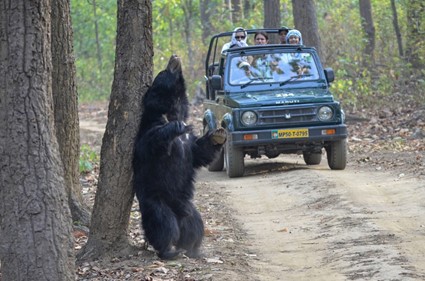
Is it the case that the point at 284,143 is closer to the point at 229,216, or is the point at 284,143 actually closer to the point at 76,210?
the point at 229,216

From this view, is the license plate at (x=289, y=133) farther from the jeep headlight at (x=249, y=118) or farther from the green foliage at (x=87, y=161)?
the green foliage at (x=87, y=161)

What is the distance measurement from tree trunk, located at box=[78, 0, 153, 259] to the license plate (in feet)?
19.3

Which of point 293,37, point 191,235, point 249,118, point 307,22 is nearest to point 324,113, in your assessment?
point 249,118

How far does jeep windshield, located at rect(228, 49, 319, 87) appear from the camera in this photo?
14656mm

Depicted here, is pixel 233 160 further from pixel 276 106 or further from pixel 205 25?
pixel 205 25

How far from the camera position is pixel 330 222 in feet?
31.5

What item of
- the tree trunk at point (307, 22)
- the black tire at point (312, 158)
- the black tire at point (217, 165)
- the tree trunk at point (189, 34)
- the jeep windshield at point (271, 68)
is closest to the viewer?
the jeep windshield at point (271, 68)

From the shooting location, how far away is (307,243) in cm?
873

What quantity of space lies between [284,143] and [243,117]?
2.46 ft

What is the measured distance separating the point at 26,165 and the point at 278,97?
27.7ft

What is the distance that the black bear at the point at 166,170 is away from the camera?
770 centimetres

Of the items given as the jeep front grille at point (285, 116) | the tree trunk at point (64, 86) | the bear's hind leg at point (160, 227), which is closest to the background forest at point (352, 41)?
the jeep front grille at point (285, 116)

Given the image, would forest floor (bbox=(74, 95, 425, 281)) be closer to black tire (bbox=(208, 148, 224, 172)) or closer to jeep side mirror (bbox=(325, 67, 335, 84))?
black tire (bbox=(208, 148, 224, 172))

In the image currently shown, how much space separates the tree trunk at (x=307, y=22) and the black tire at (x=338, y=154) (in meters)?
7.29
